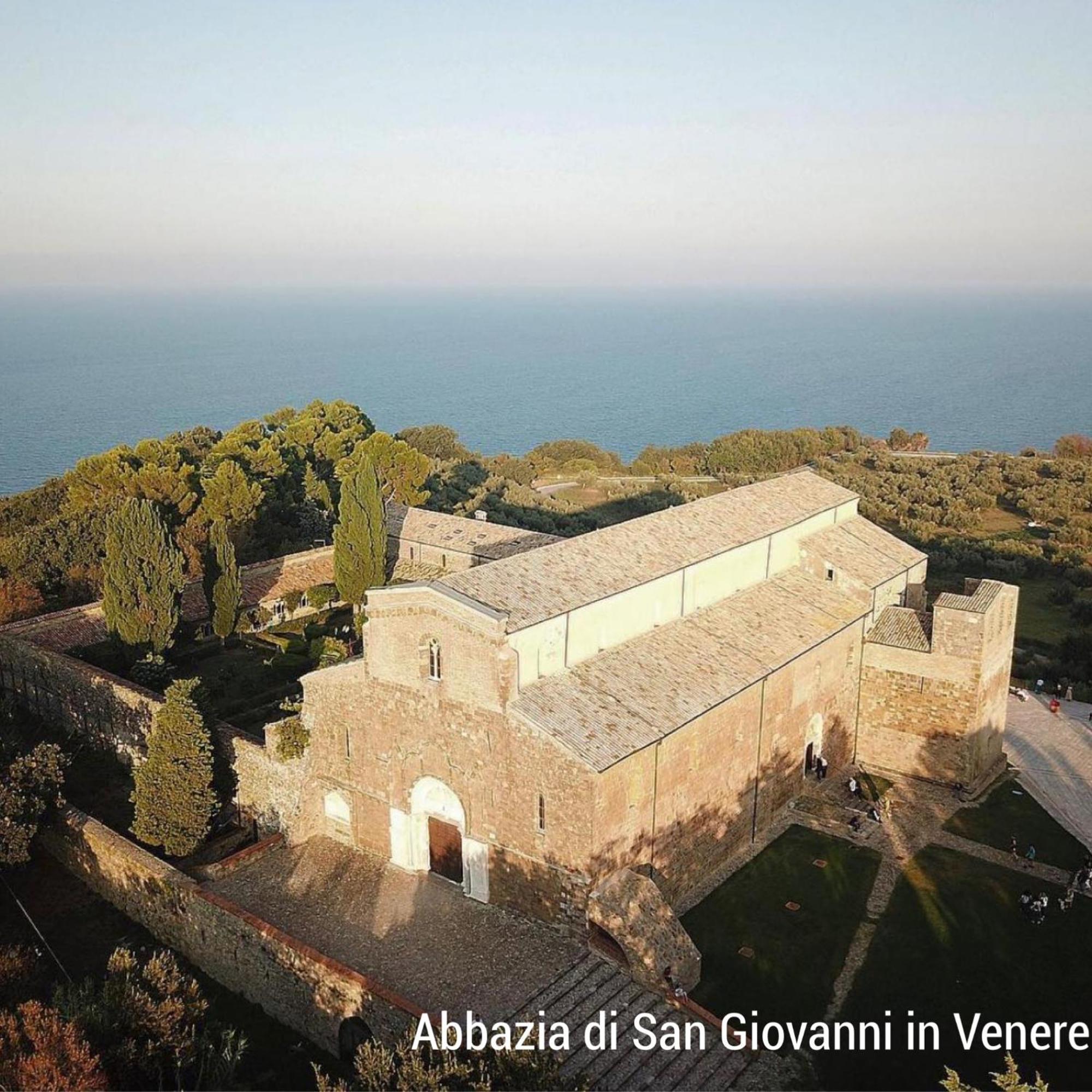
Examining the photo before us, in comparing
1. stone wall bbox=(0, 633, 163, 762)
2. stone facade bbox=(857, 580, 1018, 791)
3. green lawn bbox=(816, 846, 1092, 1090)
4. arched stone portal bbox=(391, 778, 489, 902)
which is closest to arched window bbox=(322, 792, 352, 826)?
arched stone portal bbox=(391, 778, 489, 902)

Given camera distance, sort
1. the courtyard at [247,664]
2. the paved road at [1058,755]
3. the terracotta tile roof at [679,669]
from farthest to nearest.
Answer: the courtyard at [247,664] → the paved road at [1058,755] → the terracotta tile roof at [679,669]

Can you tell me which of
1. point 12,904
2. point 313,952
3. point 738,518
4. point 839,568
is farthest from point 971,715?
point 12,904

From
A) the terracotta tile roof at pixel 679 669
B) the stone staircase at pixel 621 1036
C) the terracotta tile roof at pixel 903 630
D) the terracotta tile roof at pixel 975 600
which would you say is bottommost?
the stone staircase at pixel 621 1036

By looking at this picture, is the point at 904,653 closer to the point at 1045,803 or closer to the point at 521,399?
the point at 1045,803

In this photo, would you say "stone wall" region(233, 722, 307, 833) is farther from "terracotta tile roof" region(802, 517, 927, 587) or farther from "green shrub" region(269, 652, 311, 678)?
"terracotta tile roof" region(802, 517, 927, 587)

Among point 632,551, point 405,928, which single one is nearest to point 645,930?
point 405,928

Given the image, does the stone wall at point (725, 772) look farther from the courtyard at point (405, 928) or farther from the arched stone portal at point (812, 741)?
the courtyard at point (405, 928)

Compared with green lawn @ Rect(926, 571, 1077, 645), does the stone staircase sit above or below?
above

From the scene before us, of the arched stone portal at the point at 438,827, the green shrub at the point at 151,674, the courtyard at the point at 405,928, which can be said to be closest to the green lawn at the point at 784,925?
the courtyard at the point at 405,928
